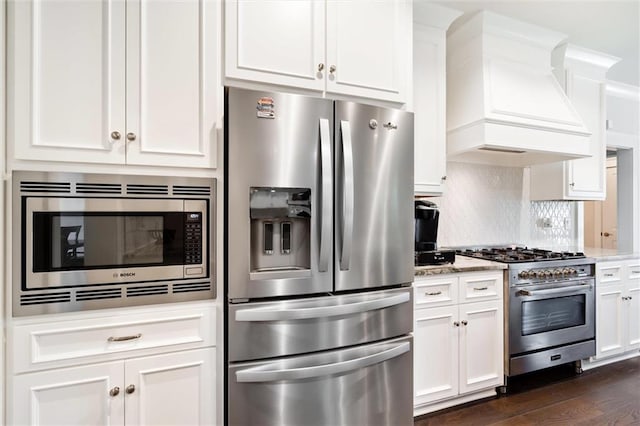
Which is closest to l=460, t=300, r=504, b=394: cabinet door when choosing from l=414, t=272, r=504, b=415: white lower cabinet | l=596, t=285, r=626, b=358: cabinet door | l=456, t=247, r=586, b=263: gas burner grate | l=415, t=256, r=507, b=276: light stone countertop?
l=414, t=272, r=504, b=415: white lower cabinet

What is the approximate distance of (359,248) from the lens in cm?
164

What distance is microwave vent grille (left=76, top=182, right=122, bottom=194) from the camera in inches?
53.2

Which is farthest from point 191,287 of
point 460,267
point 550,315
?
point 550,315

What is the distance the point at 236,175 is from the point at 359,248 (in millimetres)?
657

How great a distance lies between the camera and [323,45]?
5.57 ft

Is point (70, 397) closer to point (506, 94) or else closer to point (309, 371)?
point (309, 371)

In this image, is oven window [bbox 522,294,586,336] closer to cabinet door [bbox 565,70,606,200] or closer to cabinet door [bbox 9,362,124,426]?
cabinet door [bbox 565,70,606,200]

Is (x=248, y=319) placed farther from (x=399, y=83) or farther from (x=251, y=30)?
(x=399, y=83)

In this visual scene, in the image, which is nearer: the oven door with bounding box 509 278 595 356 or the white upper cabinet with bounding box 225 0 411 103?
the white upper cabinet with bounding box 225 0 411 103

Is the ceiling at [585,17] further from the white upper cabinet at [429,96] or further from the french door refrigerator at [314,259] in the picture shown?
the french door refrigerator at [314,259]

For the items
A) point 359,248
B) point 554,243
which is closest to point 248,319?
point 359,248

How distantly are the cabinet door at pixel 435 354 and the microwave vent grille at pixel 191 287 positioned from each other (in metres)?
1.27

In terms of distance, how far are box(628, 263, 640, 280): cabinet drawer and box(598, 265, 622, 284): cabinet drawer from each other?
0.48 feet

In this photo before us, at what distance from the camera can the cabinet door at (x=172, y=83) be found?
1417mm
